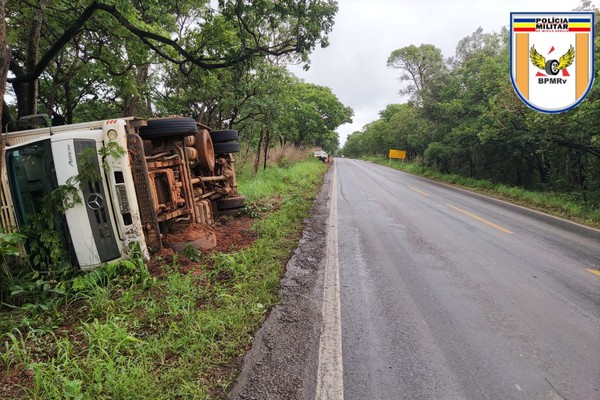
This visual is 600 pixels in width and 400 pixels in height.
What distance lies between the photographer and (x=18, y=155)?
377 centimetres

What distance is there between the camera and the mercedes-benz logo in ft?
12.2

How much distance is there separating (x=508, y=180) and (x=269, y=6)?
16.7 meters

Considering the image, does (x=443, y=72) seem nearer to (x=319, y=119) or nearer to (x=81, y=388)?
(x=319, y=119)

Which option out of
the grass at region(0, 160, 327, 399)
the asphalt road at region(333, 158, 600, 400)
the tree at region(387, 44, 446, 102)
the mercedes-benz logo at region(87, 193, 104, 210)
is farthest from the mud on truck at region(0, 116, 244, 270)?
the tree at region(387, 44, 446, 102)

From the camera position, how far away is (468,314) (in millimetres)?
3430

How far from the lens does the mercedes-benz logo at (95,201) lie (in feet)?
12.2

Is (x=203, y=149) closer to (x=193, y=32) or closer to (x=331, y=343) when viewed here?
(x=193, y=32)

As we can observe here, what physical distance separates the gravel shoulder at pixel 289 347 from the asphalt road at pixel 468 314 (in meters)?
0.29

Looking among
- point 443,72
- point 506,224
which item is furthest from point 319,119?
point 506,224

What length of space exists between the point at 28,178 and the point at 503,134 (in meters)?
16.5

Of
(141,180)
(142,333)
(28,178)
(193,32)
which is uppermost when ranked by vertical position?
(193,32)

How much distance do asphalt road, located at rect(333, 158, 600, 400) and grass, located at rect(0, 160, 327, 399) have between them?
1.02 m

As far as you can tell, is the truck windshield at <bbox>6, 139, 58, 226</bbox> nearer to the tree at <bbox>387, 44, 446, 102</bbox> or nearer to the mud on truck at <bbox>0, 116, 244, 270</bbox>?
the mud on truck at <bbox>0, 116, 244, 270</bbox>

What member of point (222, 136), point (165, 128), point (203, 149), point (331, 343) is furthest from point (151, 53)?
point (331, 343)
